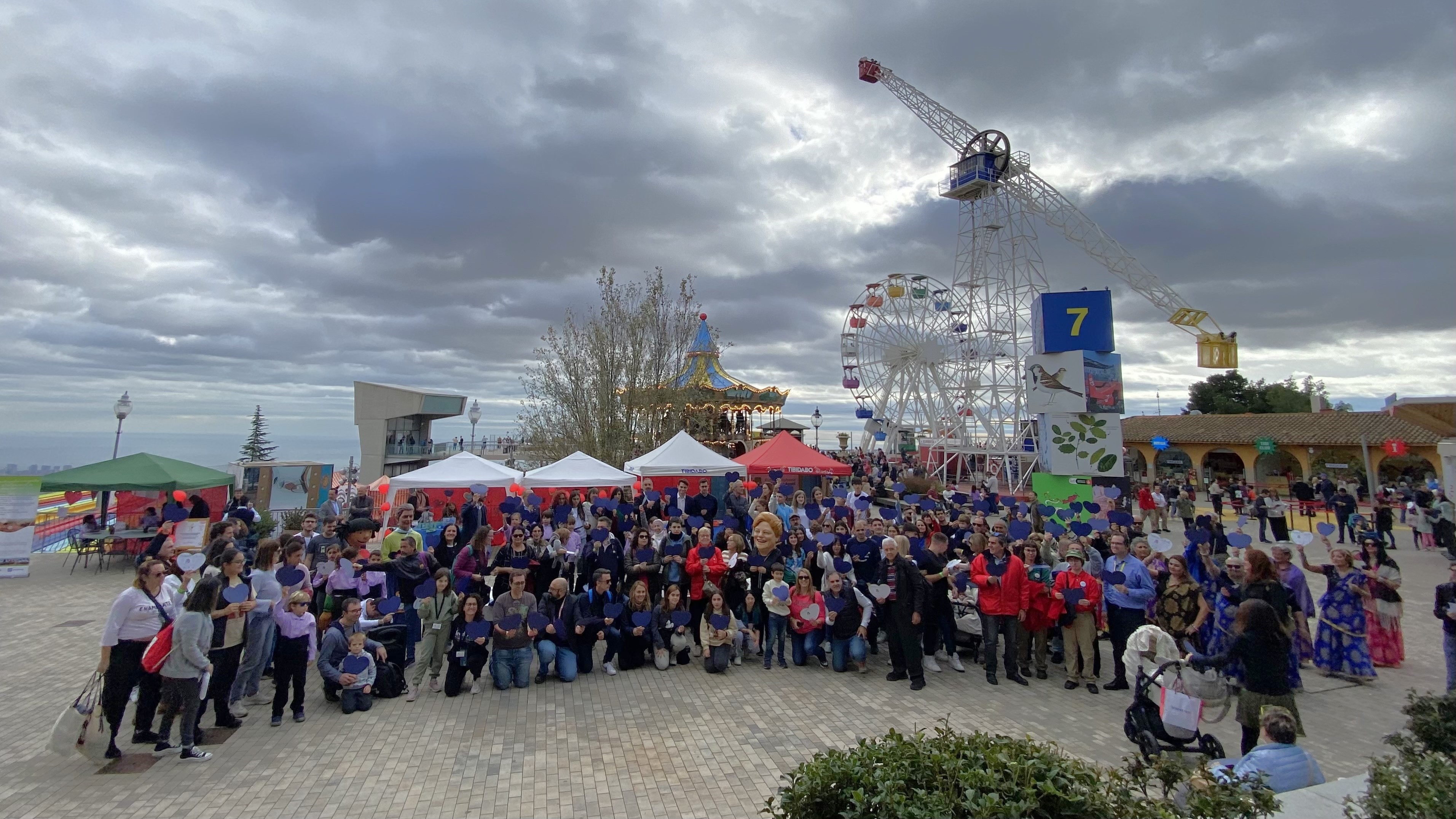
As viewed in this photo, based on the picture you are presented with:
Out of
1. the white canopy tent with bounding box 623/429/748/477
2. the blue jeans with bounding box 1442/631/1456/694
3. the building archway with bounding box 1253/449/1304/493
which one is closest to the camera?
the blue jeans with bounding box 1442/631/1456/694

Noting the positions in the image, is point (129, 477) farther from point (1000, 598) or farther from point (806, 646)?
point (1000, 598)

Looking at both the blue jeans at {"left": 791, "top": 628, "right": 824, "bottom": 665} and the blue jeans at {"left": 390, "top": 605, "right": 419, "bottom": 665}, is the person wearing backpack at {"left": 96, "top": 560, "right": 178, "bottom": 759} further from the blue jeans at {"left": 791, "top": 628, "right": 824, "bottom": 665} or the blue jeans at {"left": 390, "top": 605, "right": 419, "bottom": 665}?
the blue jeans at {"left": 791, "top": 628, "right": 824, "bottom": 665}

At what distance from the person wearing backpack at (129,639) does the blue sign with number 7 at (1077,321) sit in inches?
1020

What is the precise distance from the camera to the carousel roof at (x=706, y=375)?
2575cm

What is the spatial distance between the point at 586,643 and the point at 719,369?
31584mm

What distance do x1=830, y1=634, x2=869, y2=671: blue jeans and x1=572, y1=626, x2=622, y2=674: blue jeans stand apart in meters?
2.63

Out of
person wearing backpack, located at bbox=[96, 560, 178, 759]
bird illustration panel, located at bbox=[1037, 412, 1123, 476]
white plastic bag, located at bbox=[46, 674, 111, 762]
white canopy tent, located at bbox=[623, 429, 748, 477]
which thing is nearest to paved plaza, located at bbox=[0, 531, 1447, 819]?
white plastic bag, located at bbox=[46, 674, 111, 762]

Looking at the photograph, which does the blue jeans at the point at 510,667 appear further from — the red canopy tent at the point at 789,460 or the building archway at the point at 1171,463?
the building archway at the point at 1171,463

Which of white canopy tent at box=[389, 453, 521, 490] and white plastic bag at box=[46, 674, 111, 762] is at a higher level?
white canopy tent at box=[389, 453, 521, 490]

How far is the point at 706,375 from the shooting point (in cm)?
3372

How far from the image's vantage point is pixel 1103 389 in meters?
24.2

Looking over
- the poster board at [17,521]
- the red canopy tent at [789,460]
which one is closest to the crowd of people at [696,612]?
the poster board at [17,521]

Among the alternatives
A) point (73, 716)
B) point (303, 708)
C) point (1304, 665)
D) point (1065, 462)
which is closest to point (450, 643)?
point (303, 708)

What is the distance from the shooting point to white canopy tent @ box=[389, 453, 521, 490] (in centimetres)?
1445
